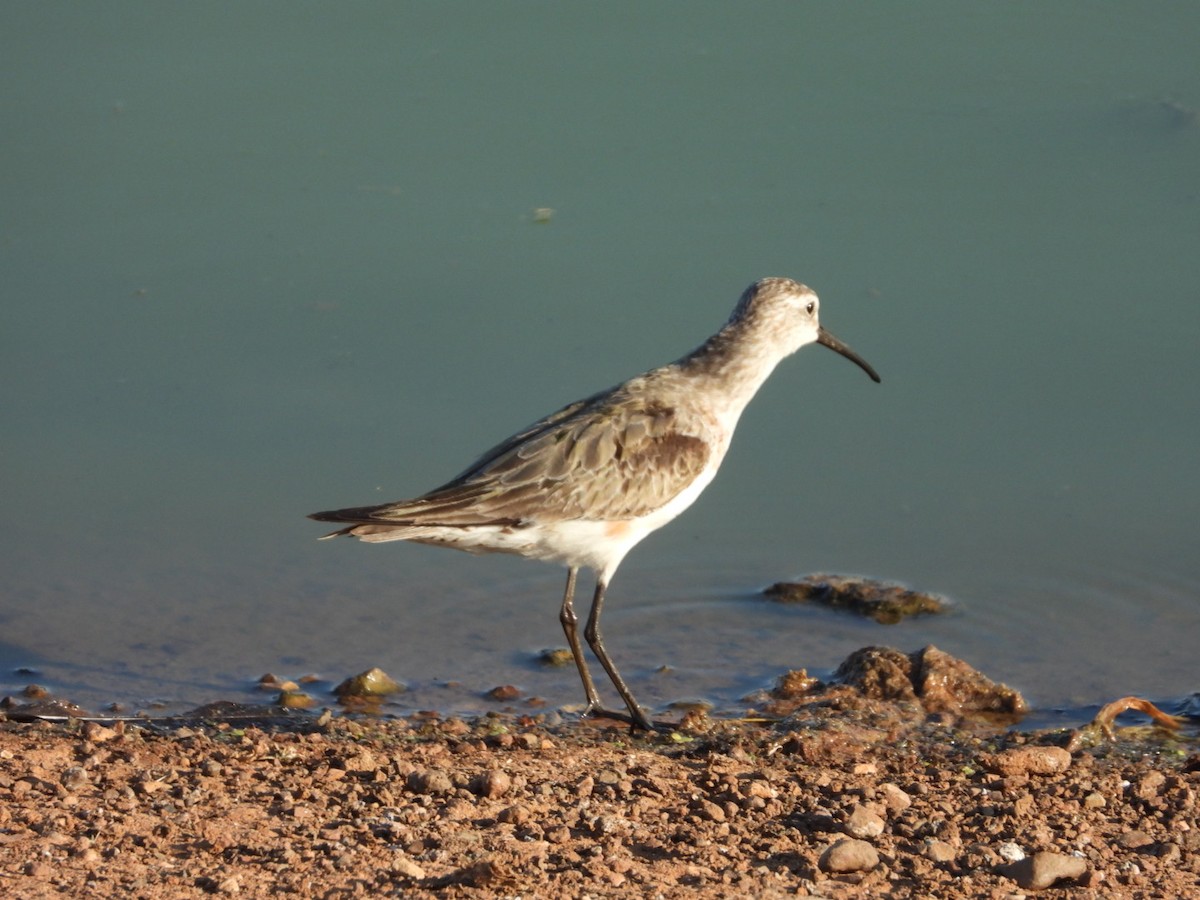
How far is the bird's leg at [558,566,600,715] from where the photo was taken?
821 cm

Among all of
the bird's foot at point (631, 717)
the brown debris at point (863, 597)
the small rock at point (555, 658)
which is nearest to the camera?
the bird's foot at point (631, 717)

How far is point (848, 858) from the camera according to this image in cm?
559

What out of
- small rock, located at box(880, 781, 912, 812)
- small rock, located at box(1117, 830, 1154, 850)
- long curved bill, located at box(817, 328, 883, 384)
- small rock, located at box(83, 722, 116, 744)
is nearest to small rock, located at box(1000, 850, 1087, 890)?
small rock, located at box(1117, 830, 1154, 850)

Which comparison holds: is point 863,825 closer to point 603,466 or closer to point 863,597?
point 603,466

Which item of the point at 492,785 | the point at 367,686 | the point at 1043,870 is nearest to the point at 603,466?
the point at 367,686

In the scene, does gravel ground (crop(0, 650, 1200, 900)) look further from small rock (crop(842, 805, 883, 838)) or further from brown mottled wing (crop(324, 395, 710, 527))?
brown mottled wing (crop(324, 395, 710, 527))

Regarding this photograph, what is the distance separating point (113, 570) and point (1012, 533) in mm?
5140

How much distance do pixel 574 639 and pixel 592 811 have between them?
231 centimetres

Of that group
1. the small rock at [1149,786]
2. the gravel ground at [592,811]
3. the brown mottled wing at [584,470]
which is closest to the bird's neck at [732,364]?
the brown mottled wing at [584,470]

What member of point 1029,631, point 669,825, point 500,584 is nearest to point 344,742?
point 669,825

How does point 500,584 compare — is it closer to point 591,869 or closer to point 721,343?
point 721,343

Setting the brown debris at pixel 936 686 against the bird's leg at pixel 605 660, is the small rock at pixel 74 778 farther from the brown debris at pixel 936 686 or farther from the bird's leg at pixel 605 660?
the brown debris at pixel 936 686

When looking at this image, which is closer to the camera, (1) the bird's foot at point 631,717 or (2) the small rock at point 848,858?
(2) the small rock at point 848,858

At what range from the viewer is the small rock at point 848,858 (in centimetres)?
558
